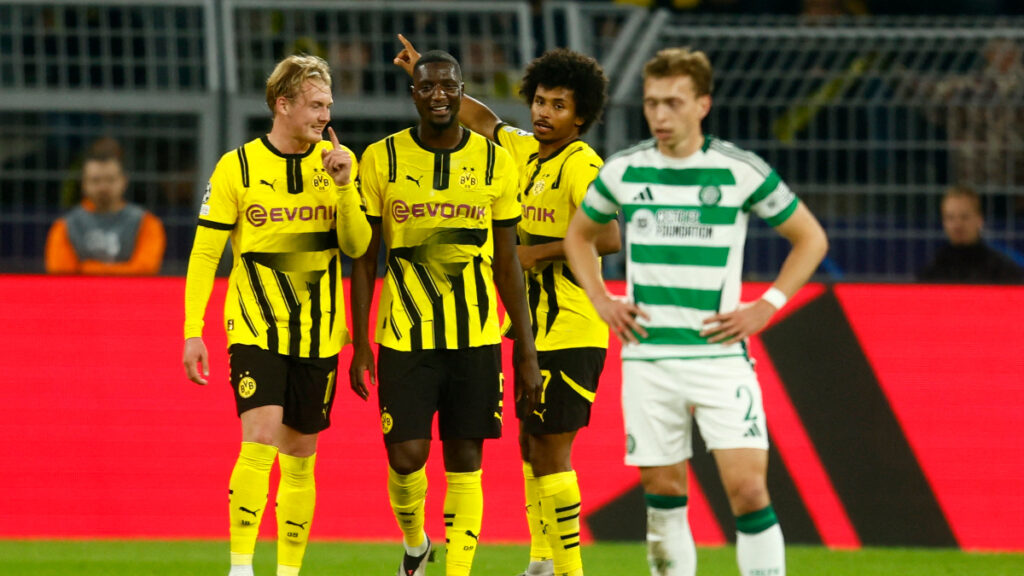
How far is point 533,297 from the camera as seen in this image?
20.9ft

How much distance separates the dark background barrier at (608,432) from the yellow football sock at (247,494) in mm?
1943

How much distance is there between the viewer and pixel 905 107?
831 cm

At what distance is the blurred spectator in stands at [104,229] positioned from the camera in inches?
330

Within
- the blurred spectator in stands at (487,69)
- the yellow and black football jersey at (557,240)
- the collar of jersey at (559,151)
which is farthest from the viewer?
the blurred spectator in stands at (487,69)

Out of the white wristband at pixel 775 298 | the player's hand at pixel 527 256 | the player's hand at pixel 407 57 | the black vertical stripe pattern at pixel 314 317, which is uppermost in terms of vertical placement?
the player's hand at pixel 407 57

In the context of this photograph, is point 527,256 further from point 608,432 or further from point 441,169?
point 608,432

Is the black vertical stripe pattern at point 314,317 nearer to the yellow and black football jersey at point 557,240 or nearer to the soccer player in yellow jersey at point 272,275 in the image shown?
the soccer player in yellow jersey at point 272,275

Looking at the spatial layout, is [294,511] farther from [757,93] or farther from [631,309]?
[757,93]

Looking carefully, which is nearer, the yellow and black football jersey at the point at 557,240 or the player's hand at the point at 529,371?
the player's hand at the point at 529,371

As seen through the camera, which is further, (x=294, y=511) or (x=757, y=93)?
(x=757, y=93)

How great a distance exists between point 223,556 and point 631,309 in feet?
10.4

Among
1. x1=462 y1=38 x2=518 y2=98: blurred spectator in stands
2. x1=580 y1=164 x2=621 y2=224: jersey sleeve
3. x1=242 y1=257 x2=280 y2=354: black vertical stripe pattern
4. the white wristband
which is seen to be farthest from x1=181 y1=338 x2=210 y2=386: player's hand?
x1=462 y1=38 x2=518 y2=98: blurred spectator in stands

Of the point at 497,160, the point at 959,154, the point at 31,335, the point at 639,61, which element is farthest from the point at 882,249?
the point at 31,335

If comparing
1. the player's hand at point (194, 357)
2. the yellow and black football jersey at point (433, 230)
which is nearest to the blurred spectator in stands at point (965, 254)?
the yellow and black football jersey at point (433, 230)
